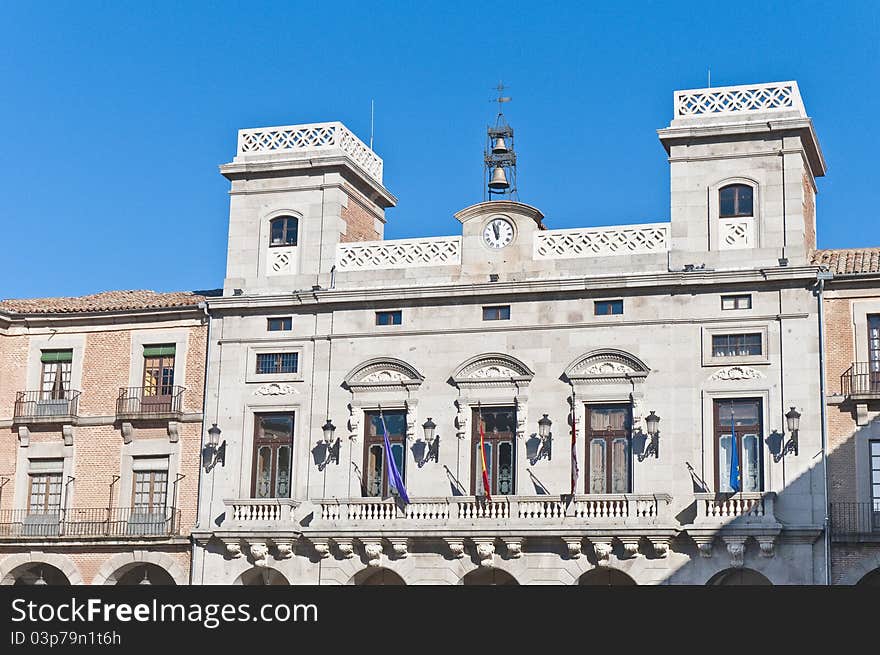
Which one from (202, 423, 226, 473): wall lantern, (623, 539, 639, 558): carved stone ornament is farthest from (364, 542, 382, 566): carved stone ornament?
(623, 539, 639, 558): carved stone ornament

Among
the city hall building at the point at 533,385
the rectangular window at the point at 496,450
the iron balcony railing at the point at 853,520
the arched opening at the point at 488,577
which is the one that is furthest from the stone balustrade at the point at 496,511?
the iron balcony railing at the point at 853,520

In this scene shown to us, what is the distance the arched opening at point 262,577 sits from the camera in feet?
139

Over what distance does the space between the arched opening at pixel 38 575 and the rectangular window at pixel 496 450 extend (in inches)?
487

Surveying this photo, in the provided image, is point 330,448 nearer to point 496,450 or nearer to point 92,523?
point 496,450

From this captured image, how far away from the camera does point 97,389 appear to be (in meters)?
45.4

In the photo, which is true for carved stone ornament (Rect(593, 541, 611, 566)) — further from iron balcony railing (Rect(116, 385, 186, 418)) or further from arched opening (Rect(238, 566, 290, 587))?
iron balcony railing (Rect(116, 385, 186, 418))

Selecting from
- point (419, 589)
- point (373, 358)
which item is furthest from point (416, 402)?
point (419, 589)

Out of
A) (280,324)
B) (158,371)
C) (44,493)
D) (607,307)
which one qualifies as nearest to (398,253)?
(280,324)

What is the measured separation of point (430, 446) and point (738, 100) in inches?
480

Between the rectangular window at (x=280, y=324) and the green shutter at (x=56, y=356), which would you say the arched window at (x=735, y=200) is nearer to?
the rectangular window at (x=280, y=324)

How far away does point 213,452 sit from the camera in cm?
4344

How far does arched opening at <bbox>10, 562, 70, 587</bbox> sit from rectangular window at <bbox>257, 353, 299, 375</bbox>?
8164mm

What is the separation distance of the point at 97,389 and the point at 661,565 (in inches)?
674

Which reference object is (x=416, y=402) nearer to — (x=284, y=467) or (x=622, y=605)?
(x=284, y=467)
